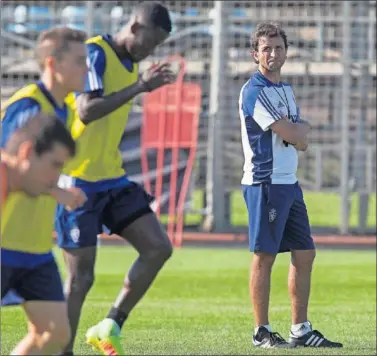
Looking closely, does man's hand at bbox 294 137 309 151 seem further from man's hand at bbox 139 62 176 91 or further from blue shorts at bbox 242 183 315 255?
man's hand at bbox 139 62 176 91

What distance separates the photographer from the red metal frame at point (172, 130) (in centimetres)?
1783

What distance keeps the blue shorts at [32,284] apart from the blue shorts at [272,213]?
2.66 meters

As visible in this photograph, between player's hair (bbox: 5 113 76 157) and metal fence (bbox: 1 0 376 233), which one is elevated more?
player's hair (bbox: 5 113 76 157)

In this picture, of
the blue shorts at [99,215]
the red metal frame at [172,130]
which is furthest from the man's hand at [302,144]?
the red metal frame at [172,130]

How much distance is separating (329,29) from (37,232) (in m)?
13.1

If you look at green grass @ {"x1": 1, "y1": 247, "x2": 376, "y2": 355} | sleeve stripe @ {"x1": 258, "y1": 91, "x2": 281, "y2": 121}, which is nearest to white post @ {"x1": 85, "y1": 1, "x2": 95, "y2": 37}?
green grass @ {"x1": 1, "y1": 247, "x2": 376, "y2": 355}

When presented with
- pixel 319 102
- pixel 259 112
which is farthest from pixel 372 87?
pixel 259 112

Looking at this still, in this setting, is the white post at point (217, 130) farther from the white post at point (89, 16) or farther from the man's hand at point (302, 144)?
the man's hand at point (302, 144)

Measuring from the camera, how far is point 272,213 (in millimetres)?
8906

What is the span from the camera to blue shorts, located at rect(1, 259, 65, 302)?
6410mm

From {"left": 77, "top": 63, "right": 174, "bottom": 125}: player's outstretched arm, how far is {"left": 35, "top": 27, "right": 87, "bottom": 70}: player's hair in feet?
2.34

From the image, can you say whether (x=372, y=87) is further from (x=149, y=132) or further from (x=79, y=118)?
(x=79, y=118)

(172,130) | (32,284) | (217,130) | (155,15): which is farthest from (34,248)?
(217,130)

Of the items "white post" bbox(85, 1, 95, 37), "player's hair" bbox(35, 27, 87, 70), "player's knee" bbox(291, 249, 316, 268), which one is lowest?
"player's knee" bbox(291, 249, 316, 268)
